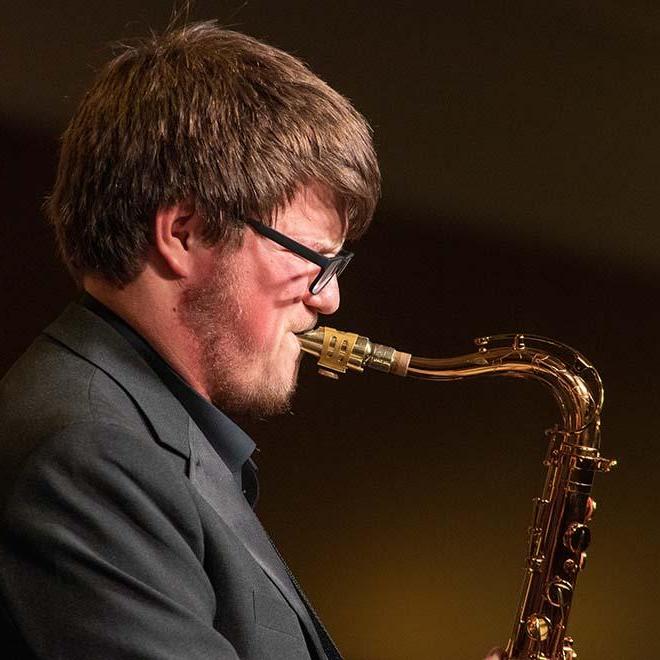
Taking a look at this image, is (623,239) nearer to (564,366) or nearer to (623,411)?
(623,411)

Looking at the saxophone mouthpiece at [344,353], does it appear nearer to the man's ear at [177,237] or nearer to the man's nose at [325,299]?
the man's nose at [325,299]

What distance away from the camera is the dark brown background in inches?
91.4

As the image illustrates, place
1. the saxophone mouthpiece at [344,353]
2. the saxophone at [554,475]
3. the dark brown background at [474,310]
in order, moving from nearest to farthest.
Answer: the saxophone mouthpiece at [344,353]
the saxophone at [554,475]
the dark brown background at [474,310]

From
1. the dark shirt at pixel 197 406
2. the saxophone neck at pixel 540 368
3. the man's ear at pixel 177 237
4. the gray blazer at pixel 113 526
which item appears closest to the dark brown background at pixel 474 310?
the saxophone neck at pixel 540 368

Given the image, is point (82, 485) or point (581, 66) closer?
point (82, 485)

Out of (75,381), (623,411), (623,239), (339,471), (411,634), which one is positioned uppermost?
(623,239)

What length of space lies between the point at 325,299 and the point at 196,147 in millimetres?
261

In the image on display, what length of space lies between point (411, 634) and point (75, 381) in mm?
1529

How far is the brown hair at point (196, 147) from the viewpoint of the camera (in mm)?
1284

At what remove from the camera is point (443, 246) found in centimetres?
236

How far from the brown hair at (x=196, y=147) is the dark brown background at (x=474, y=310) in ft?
3.00

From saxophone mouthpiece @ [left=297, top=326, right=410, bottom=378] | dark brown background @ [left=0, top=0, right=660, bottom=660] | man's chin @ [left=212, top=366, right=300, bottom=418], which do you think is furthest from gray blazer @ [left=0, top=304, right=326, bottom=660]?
dark brown background @ [left=0, top=0, right=660, bottom=660]

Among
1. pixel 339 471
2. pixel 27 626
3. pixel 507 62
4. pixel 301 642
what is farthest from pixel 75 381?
pixel 507 62

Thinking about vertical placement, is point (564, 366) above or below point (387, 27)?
below
